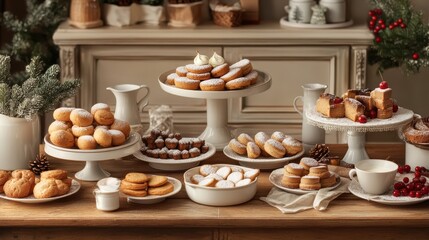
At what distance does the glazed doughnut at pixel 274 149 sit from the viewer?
298cm

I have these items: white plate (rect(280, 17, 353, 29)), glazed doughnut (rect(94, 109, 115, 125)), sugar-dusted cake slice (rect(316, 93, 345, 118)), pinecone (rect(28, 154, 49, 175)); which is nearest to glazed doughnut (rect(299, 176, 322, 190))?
sugar-dusted cake slice (rect(316, 93, 345, 118))

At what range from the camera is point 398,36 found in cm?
437

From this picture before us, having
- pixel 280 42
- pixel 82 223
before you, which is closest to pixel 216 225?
pixel 82 223

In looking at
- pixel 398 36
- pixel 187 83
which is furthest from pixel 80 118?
pixel 398 36

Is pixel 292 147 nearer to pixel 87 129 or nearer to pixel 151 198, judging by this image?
pixel 151 198

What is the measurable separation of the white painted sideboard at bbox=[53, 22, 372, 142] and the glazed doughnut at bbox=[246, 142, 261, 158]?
1568mm

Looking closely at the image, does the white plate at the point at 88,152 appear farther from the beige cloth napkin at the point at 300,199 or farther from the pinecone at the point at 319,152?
the pinecone at the point at 319,152

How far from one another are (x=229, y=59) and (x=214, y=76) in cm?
139

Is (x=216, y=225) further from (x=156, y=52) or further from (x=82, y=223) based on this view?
(x=156, y=52)

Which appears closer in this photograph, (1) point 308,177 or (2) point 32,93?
(1) point 308,177

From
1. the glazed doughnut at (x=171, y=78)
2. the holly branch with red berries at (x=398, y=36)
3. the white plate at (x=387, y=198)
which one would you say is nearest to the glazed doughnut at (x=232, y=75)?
the glazed doughnut at (x=171, y=78)

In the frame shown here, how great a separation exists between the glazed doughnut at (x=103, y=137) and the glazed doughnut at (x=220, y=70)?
54 cm

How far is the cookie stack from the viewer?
270 cm

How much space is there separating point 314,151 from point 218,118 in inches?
15.4
